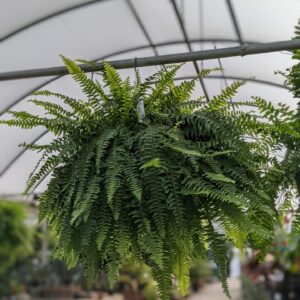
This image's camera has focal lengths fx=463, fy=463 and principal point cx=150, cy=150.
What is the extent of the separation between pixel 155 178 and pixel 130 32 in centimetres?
178

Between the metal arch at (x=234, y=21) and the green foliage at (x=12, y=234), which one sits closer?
the metal arch at (x=234, y=21)

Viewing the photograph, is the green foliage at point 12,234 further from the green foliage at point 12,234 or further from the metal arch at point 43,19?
the metal arch at point 43,19

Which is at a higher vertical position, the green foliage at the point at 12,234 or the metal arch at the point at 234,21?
the metal arch at the point at 234,21

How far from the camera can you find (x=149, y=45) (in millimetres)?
3225

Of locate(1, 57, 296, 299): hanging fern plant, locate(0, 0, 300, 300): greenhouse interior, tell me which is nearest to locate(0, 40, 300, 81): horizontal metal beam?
locate(0, 0, 300, 300): greenhouse interior

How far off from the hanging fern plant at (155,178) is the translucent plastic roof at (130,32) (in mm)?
1239

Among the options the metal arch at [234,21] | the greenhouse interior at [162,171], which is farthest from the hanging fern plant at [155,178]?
the metal arch at [234,21]

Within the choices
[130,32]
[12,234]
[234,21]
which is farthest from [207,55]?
[12,234]

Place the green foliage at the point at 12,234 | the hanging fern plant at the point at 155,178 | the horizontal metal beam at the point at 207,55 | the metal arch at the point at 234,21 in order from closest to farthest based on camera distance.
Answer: the hanging fern plant at the point at 155,178, the horizontal metal beam at the point at 207,55, the metal arch at the point at 234,21, the green foliage at the point at 12,234

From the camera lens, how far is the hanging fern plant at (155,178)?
4.99 ft

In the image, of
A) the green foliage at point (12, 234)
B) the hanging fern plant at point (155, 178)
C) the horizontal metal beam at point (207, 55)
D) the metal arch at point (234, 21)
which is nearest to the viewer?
the hanging fern plant at point (155, 178)

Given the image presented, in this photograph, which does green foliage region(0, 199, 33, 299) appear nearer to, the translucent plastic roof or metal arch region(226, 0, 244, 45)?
the translucent plastic roof

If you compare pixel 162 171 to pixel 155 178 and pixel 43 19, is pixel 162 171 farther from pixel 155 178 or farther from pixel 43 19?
pixel 43 19

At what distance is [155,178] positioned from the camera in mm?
1536
